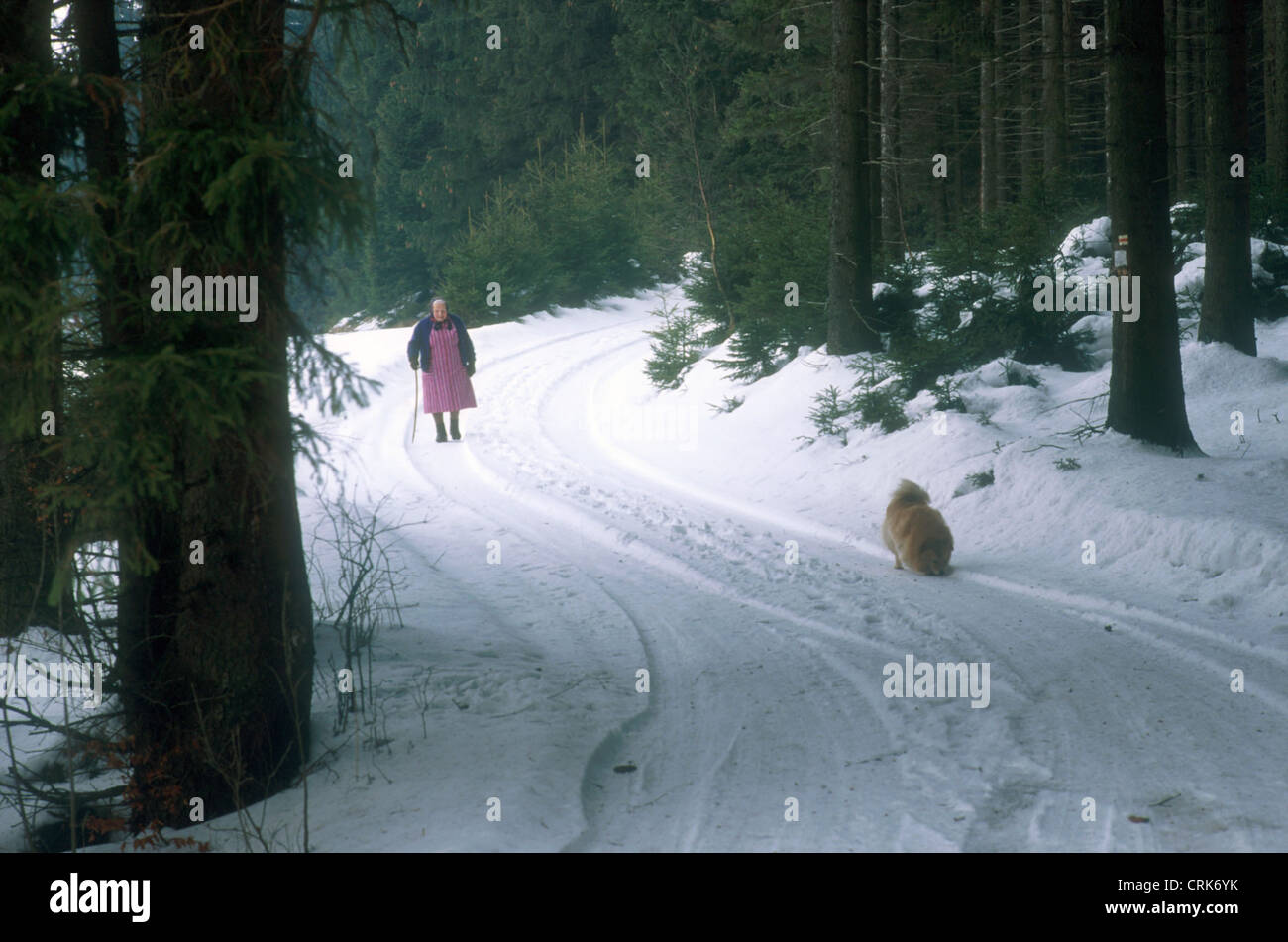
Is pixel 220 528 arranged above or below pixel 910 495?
above

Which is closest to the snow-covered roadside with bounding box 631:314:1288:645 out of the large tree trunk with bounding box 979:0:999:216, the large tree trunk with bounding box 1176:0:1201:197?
the large tree trunk with bounding box 979:0:999:216

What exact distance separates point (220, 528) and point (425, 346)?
36.8ft

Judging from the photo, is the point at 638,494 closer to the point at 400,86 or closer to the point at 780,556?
the point at 780,556

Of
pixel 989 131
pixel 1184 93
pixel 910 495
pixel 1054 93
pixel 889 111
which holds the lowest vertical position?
pixel 910 495

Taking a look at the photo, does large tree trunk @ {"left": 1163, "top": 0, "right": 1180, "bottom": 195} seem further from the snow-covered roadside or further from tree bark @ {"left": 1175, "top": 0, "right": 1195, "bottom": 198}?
the snow-covered roadside

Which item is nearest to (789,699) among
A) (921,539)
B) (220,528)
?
(921,539)

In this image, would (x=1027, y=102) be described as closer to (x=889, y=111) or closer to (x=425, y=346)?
(x=889, y=111)

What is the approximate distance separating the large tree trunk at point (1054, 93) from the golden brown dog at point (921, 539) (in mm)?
13753

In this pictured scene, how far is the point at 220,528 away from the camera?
4.71m

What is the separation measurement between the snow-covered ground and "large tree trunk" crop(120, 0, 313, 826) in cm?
37

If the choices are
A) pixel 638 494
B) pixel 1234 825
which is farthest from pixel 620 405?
pixel 1234 825

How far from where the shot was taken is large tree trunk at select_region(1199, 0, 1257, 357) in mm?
11945

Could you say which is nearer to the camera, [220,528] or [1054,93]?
[220,528]
